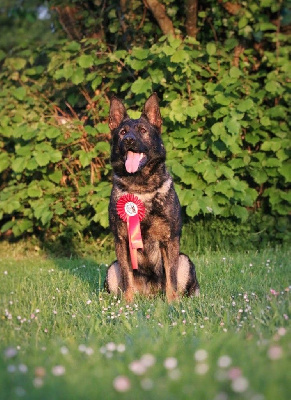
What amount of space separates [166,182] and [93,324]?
194 cm

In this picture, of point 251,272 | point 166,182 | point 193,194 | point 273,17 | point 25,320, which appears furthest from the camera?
point 273,17

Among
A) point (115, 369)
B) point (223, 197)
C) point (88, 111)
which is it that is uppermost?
point (115, 369)

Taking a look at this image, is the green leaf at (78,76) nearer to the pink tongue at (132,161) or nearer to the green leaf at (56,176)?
the green leaf at (56,176)

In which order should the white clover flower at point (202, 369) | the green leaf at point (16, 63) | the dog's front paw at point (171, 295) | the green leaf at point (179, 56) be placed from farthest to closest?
the green leaf at point (16, 63) < the green leaf at point (179, 56) < the dog's front paw at point (171, 295) < the white clover flower at point (202, 369)

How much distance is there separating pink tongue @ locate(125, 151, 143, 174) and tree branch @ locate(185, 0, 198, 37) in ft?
13.8

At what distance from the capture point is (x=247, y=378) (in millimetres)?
2285

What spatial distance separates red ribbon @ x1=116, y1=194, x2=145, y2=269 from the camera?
17.4 feet

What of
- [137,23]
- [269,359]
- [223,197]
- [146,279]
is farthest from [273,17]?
[269,359]

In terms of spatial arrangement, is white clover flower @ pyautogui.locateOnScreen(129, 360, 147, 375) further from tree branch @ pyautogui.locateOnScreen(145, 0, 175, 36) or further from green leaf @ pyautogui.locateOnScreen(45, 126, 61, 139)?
tree branch @ pyautogui.locateOnScreen(145, 0, 175, 36)

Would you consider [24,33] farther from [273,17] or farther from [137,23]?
[273,17]

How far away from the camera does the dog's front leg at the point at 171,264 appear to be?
5.45 m

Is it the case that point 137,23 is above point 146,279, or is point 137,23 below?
above

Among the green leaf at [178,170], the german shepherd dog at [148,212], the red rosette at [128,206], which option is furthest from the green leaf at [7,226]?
the red rosette at [128,206]

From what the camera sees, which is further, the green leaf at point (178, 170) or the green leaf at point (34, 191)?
the green leaf at point (34, 191)
